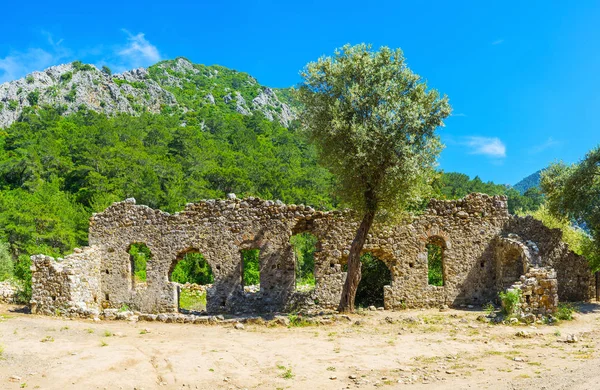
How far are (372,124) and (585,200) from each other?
8564mm

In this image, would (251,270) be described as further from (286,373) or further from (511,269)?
(286,373)

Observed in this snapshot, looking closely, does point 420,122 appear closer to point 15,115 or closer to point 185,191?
point 185,191

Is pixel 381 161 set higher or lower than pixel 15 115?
lower

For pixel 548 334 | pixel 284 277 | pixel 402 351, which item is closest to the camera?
pixel 402 351

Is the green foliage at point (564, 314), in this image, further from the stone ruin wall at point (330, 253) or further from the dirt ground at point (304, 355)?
the stone ruin wall at point (330, 253)

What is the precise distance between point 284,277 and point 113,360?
889 centimetres

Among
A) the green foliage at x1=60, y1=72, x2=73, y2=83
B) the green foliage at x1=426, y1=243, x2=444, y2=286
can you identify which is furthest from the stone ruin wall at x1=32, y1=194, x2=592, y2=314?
the green foliage at x1=60, y1=72, x2=73, y2=83

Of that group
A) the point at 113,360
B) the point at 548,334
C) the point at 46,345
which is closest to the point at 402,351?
the point at 548,334

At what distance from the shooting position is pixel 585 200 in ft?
55.8

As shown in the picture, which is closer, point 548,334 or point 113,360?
point 113,360

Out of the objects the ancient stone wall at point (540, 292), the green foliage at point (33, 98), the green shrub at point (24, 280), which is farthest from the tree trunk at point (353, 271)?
the green foliage at point (33, 98)

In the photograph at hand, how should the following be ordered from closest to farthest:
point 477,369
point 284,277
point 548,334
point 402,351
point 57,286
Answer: point 477,369, point 402,351, point 548,334, point 57,286, point 284,277

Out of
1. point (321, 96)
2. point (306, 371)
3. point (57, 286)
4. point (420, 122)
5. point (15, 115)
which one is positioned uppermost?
point (15, 115)

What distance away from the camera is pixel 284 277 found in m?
17.7
